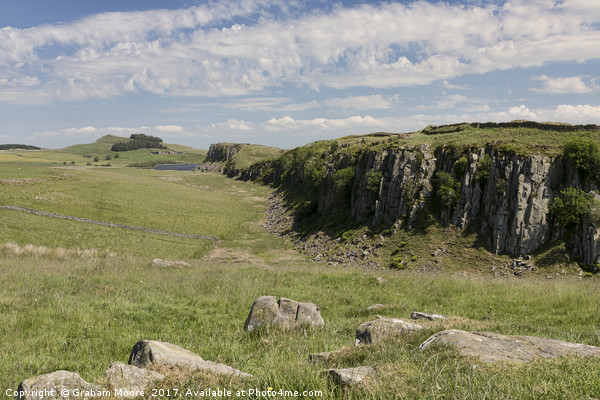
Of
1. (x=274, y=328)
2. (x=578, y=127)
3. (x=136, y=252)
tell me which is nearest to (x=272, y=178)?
(x=136, y=252)

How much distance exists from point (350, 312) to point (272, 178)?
5035 inches

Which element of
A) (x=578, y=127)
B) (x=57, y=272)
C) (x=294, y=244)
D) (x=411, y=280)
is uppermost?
(x=578, y=127)

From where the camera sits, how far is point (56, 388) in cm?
499

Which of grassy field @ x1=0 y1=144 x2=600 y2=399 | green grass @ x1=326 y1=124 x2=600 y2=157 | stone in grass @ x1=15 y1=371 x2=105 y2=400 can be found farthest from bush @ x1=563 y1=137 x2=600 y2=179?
stone in grass @ x1=15 y1=371 x2=105 y2=400

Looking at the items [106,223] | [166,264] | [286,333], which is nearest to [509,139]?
[166,264]

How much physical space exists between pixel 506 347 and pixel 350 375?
363 cm

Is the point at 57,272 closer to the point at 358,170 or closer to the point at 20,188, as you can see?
the point at 358,170

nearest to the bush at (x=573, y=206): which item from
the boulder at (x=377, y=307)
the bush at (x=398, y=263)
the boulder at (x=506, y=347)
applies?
the bush at (x=398, y=263)

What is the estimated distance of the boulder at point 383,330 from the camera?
8.35 m

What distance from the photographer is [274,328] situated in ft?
34.2

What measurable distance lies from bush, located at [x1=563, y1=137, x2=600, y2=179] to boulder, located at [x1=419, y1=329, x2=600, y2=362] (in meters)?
36.5

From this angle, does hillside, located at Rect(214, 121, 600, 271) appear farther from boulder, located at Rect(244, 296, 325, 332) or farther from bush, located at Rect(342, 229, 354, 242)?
boulder, located at Rect(244, 296, 325, 332)

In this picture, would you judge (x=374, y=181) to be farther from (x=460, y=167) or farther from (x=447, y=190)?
(x=460, y=167)

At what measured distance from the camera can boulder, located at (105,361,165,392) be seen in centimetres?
538
